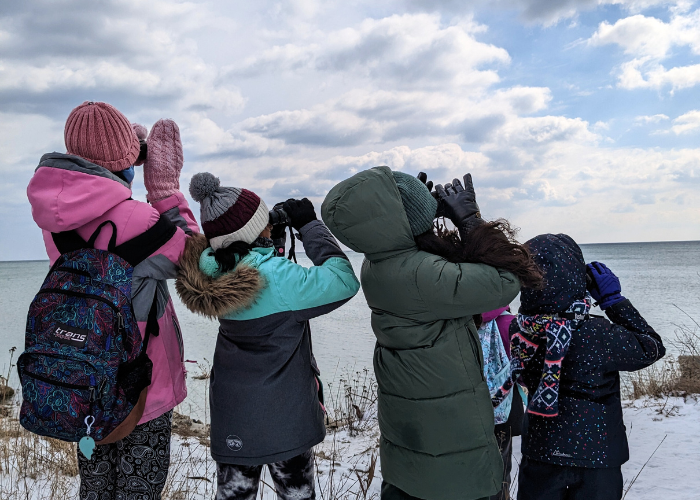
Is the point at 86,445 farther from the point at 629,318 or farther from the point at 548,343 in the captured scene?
the point at 629,318

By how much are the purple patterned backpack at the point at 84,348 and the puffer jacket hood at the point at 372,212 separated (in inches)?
32.7

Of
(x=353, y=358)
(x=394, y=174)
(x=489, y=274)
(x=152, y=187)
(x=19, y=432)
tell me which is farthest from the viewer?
(x=353, y=358)

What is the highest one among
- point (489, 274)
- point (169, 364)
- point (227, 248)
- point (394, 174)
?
point (394, 174)

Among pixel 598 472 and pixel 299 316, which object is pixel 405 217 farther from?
pixel 598 472

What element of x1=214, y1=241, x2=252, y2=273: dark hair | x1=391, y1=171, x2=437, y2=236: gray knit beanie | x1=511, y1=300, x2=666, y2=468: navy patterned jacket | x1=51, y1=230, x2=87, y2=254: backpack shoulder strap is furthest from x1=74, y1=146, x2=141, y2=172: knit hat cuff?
x1=511, y1=300, x2=666, y2=468: navy patterned jacket

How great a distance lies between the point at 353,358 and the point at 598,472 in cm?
707

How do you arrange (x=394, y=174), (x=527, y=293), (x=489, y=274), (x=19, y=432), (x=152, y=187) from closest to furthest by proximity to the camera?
(x=489, y=274) < (x=394, y=174) < (x=527, y=293) < (x=152, y=187) < (x=19, y=432)

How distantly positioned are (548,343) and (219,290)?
1.34 meters

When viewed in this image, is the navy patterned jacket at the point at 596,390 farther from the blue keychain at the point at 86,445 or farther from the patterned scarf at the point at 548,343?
the blue keychain at the point at 86,445

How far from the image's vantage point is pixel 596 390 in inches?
78.9

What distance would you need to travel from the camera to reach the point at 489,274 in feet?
5.81

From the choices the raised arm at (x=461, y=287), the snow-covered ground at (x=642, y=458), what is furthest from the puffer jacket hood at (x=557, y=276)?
the snow-covered ground at (x=642, y=458)

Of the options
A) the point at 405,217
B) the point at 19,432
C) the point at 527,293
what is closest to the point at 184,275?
the point at 405,217

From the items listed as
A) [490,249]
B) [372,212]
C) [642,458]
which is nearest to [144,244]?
[372,212]
